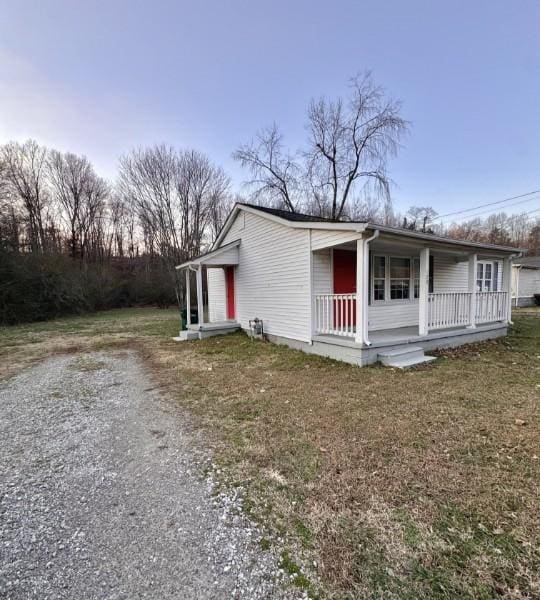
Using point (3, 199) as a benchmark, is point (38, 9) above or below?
above

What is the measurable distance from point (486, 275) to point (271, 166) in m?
15.9

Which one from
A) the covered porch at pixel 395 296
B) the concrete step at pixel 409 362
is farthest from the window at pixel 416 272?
the concrete step at pixel 409 362

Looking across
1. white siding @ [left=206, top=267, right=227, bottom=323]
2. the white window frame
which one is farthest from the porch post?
white siding @ [left=206, top=267, right=227, bottom=323]

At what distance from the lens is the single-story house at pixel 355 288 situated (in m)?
6.44

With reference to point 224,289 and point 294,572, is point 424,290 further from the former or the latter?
point 224,289

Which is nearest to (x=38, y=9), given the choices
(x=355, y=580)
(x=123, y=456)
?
(x=123, y=456)

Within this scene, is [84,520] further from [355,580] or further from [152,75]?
[152,75]

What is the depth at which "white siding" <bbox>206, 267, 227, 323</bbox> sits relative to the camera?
40.8 feet

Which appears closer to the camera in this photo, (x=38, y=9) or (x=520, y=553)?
(x=520, y=553)

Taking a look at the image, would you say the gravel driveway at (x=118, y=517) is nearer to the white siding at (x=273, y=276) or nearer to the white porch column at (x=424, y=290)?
the white siding at (x=273, y=276)

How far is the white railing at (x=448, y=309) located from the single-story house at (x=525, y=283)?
14.0 m

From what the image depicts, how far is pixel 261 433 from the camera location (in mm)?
3482

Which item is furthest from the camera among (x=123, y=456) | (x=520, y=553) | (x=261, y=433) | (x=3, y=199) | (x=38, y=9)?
(x=3, y=199)

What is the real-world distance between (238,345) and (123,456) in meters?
5.88
